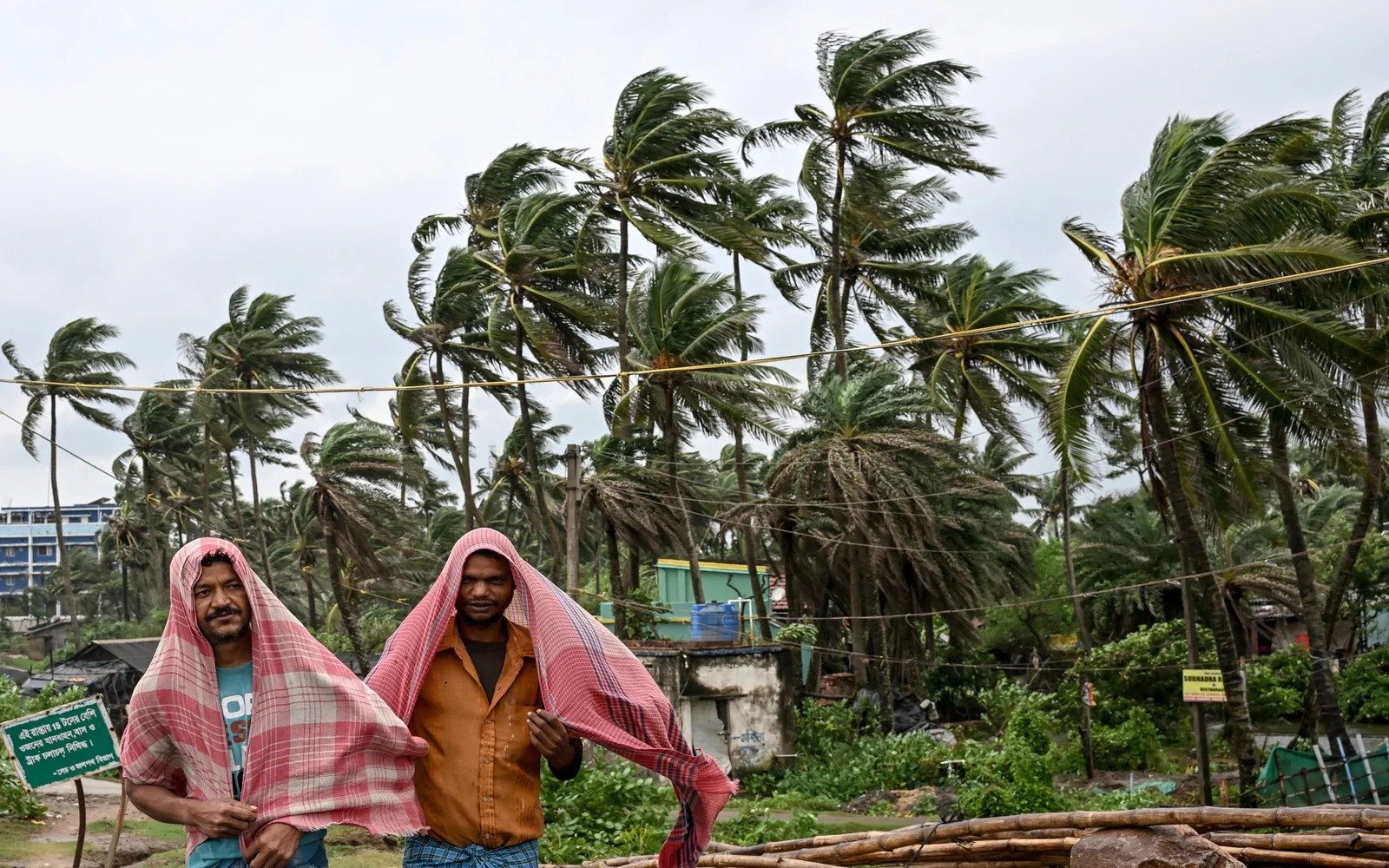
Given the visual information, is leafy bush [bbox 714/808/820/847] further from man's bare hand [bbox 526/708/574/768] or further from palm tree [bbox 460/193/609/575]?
palm tree [bbox 460/193/609/575]

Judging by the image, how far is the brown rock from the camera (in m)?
4.54

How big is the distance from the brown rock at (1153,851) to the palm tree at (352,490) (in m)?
25.8

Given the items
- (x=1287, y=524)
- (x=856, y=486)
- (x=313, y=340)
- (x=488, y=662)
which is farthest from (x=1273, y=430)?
(x=313, y=340)

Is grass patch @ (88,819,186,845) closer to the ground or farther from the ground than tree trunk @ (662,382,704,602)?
closer to the ground

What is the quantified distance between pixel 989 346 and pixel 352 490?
1392 centimetres

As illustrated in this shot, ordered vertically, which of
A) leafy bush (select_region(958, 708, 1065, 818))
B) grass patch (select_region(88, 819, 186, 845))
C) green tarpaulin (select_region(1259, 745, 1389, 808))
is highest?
grass patch (select_region(88, 819, 186, 845))

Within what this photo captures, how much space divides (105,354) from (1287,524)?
3299 cm

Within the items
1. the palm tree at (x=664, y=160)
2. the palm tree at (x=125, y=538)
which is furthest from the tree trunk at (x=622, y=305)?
the palm tree at (x=125, y=538)

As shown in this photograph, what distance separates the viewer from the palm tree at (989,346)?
Result: 2647 centimetres

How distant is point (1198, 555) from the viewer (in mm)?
15711

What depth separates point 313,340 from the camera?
123 feet

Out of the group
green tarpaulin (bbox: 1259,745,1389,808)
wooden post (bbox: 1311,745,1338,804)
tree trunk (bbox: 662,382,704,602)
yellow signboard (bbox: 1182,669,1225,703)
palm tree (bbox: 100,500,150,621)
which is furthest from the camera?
palm tree (bbox: 100,500,150,621)

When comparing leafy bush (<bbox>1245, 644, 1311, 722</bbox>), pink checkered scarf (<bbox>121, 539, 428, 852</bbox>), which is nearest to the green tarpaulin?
leafy bush (<bbox>1245, 644, 1311, 722</bbox>)

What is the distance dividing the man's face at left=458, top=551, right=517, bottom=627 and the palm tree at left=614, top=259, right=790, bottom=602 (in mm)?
21124
